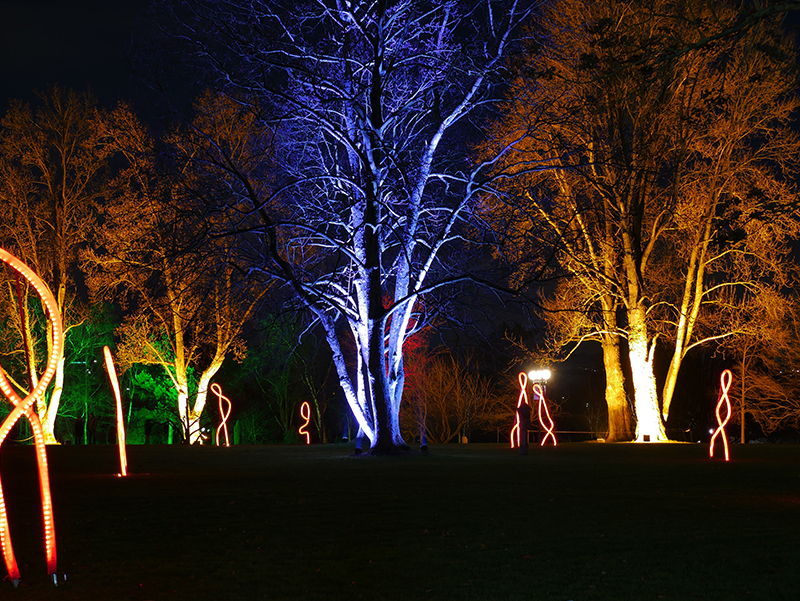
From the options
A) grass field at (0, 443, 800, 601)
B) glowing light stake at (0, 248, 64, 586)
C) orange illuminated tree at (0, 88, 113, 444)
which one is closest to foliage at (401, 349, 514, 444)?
orange illuminated tree at (0, 88, 113, 444)

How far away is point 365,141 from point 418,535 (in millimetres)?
12743

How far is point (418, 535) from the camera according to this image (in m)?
7.47

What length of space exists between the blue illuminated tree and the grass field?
609 centimetres

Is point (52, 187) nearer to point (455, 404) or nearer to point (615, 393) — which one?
point (615, 393)

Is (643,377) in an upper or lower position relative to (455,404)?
upper

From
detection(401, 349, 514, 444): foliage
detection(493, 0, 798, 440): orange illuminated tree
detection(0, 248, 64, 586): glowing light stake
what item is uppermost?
detection(493, 0, 798, 440): orange illuminated tree

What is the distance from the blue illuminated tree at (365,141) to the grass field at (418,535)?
6.09m

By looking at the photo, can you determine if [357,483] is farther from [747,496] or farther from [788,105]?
[788,105]

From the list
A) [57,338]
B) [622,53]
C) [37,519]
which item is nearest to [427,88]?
[622,53]

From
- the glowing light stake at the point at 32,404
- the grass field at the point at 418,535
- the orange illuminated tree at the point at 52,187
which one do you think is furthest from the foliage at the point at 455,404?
the glowing light stake at the point at 32,404

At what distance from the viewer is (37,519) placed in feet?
27.9

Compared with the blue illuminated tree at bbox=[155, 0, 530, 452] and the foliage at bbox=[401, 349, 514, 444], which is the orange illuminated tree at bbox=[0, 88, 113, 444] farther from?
the foliage at bbox=[401, 349, 514, 444]

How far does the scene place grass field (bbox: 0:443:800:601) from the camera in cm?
557

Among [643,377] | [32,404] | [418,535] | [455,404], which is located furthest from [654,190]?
[455,404]
